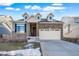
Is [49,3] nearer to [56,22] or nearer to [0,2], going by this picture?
[56,22]

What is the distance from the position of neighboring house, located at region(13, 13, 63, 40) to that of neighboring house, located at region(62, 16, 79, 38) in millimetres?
69

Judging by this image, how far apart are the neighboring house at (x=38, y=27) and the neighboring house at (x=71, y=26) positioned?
69mm

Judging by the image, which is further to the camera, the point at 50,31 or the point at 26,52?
the point at 50,31

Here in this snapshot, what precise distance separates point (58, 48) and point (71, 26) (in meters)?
0.40

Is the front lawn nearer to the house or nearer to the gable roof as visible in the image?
the house

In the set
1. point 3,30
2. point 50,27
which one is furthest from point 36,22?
point 3,30

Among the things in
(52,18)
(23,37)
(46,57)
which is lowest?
(46,57)

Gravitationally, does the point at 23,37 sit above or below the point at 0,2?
below

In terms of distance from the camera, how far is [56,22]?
440 centimetres

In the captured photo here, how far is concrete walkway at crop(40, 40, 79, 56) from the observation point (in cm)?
431

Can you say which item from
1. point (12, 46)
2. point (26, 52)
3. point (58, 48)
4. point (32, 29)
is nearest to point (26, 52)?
point (26, 52)

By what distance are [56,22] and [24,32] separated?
0.52 meters

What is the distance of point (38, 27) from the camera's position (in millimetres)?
4426

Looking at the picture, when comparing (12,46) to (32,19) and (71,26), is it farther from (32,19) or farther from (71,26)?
(71,26)
